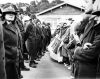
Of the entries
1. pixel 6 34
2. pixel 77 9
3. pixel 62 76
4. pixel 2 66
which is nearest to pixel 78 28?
pixel 6 34

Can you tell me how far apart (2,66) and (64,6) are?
2036 inches

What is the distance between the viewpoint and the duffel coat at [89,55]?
5.57 m

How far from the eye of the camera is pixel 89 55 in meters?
5.61

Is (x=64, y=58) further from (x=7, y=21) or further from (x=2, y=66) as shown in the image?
(x=2, y=66)

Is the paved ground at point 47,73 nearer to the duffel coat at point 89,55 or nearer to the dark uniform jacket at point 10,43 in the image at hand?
the dark uniform jacket at point 10,43

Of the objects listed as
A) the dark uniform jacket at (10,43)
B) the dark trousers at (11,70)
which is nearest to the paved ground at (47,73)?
the dark trousers at (11,70)

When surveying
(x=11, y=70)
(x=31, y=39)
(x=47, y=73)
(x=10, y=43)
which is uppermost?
(x=10, y=43)

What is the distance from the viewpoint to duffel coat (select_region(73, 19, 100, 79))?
18.3 feet

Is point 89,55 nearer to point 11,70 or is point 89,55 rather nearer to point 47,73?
point 11,70

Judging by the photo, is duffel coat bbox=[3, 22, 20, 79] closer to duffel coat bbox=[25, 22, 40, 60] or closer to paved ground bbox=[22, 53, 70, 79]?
paved ground bbox=[22, 53, 70, 79]

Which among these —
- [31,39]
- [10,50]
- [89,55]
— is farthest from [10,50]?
[31,39]

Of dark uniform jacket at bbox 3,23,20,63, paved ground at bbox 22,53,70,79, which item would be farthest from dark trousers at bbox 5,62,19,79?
paved ground at bbox 22,53,70,79

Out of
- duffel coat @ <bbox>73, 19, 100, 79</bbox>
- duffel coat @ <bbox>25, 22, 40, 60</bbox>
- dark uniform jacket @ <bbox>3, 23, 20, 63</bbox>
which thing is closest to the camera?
duffel coat @ <bbox>73, 19, 100, 79</bbox>

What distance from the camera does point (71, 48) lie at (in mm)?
11469
